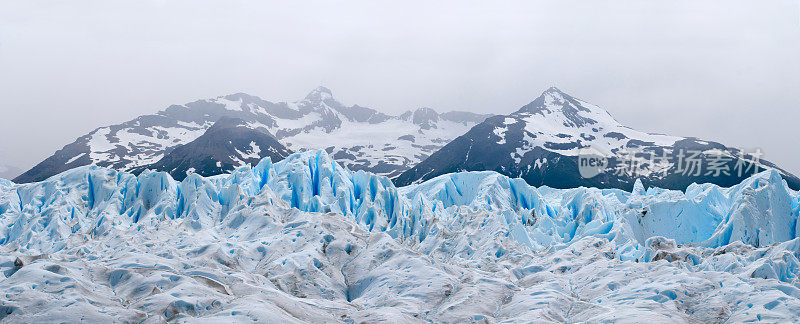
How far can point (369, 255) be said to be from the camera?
33.2m

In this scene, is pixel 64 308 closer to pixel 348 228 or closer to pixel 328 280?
pixel 328 280

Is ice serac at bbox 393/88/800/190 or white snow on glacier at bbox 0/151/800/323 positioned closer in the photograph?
white snow on glacier at bbox 0/151/800/323

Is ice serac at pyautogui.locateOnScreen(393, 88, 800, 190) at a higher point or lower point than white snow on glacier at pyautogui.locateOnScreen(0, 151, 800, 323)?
lower

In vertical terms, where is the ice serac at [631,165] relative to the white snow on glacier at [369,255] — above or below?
below

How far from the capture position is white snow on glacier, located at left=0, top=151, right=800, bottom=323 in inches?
885

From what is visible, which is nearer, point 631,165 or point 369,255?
point 369,255

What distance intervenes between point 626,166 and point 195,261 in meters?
170

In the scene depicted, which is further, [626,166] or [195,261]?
[626,166]

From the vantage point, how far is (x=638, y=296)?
1021 inches

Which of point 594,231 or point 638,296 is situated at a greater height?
point 638,296

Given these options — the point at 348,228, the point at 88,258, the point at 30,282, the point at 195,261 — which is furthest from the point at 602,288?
the point at 88,258

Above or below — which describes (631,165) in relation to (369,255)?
below

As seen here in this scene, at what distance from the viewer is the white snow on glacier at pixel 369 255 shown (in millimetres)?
22477

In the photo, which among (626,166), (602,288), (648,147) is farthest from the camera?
(648,147)
